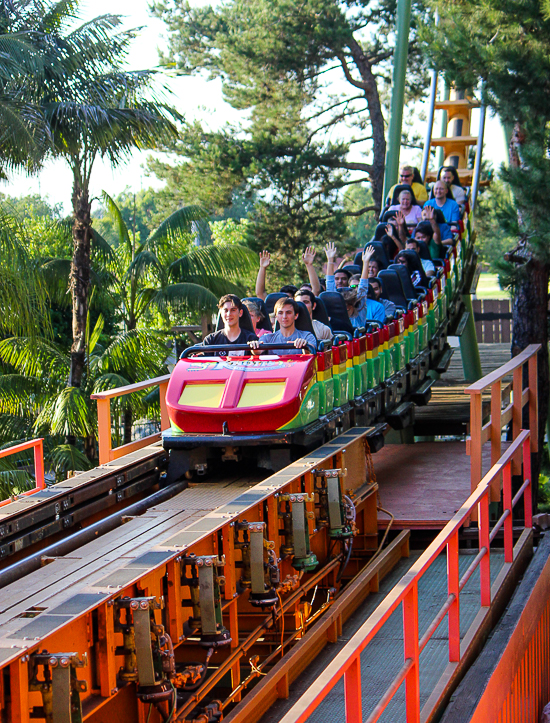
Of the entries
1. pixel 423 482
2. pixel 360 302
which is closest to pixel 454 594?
pixel 423 482

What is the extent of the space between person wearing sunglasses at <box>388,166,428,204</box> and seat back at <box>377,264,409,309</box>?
3270 millimetres

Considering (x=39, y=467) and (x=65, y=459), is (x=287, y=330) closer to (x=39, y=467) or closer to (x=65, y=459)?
(x=39, y=467)

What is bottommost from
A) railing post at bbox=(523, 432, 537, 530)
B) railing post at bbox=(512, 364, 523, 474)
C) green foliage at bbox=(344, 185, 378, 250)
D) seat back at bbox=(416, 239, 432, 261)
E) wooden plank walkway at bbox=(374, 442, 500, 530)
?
wooden plank walkway at bbox=(374, 442, 500, 530)

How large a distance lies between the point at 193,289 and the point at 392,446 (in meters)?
5.85

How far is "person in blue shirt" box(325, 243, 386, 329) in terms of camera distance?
27.9ft

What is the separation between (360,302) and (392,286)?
98 centimetres

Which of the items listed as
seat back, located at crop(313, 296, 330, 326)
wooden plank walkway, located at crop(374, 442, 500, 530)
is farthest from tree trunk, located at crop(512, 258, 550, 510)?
seat back, located at crop(313, 296, 330, 326)

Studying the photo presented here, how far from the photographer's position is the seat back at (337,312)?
313 inches

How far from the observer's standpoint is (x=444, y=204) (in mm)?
12297

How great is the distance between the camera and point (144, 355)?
1285 centimetres

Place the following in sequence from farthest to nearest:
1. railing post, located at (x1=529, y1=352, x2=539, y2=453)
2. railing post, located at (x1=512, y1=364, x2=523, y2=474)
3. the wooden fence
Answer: the wooden fence
railing post, located at (x1=529, y1=352, x2=539, y2=453)
railing post, located at (x1=512, y1=364, x2=523, y2=474)

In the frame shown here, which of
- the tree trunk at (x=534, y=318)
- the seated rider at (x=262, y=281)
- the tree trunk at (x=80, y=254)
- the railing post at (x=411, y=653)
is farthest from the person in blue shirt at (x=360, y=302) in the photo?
the railing post at (x=411, y=653)

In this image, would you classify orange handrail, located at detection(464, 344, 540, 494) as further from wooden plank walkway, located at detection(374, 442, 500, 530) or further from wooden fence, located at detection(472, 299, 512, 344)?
wooden fence, located at detection(472, 299, 512, 344)

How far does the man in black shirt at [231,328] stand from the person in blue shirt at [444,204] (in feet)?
20.6
